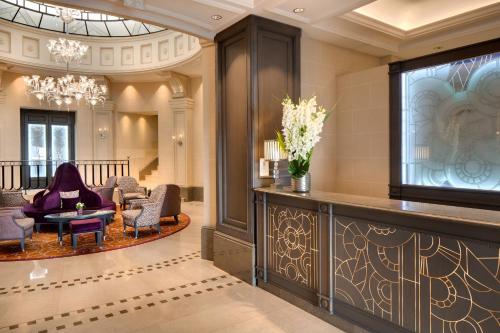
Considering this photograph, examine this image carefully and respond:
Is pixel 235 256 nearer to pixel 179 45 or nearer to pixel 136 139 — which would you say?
pixel 179 45

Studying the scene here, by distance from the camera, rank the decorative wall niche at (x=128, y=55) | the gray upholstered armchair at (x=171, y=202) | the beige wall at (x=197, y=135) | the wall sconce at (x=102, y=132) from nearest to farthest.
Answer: the gray upholstered armchair at (x=171, y=202) < the decorative wall niche at (x=128, y=55) < the beige wall at (x=197, y=135) < the wall sconce at (x=102, y=132)

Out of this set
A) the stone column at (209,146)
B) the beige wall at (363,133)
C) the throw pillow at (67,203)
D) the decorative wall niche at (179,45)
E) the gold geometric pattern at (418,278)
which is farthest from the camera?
the decorative wall niche at (179,45)

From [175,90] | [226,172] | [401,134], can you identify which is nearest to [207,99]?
[226,172]

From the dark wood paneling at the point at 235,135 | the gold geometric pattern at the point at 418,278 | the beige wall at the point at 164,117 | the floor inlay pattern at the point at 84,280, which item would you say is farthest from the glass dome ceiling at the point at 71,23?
the gold geometric pattern at the point at 418,278

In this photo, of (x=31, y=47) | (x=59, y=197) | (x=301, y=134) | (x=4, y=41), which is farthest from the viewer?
(x=31, y=47)

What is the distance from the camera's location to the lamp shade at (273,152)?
3686 millimetres

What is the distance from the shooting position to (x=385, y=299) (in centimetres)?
263

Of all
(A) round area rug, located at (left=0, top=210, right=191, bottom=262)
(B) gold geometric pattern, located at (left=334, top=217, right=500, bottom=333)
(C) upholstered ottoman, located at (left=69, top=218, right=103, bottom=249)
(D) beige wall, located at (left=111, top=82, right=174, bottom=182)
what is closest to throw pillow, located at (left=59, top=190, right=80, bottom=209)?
(A) round area rug, located at (left=0, top=210, right=191, bottom=262)

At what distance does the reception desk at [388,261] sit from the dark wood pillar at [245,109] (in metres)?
0.52

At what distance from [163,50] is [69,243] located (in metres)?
6.38

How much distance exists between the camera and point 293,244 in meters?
3.50

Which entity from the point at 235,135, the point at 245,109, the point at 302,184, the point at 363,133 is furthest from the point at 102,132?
the point at 302,184

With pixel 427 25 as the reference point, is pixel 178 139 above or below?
below

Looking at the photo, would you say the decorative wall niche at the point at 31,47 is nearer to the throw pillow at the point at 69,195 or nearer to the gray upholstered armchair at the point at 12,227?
the throw pillow at the point at 69,195
